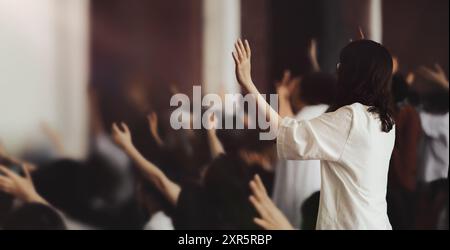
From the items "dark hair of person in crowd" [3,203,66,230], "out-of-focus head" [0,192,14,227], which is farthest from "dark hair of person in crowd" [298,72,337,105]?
"out-of-focus head" [0,192,14,227]

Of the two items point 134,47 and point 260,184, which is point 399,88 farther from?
point 134,47

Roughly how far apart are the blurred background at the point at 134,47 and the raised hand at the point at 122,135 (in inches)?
1.6

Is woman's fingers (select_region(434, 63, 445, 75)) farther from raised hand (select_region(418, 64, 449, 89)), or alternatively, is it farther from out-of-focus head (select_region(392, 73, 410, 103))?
out-of-focus head (select_region(392, 73, 410, 103))

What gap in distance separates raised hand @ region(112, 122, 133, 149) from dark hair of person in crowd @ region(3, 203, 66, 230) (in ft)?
1.24

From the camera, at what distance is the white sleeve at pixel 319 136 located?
1.43m

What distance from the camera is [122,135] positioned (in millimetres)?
2053

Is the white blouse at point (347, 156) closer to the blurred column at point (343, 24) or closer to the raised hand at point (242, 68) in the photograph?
the raised hand at point (242, 68)

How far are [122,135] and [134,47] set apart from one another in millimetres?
350

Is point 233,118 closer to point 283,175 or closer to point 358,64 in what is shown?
point 283,175

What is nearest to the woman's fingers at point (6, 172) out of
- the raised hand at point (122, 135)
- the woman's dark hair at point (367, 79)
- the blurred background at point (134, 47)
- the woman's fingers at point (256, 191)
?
the blurred background at point (134, 47)

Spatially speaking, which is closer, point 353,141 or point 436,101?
point 353,141

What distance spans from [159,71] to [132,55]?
0.12 m

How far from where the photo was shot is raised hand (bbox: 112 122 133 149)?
80.7 inches

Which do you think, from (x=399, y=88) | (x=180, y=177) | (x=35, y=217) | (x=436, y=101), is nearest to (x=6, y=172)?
(x=35, y=217)
